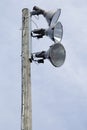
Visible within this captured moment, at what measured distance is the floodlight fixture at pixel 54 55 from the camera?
11.5 meters

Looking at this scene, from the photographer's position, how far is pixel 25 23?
1198cm

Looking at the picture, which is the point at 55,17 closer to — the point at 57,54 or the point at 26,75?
the point at 57,54

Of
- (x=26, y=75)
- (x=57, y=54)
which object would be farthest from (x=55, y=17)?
(x=26, y=75)

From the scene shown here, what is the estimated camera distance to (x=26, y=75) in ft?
38.4

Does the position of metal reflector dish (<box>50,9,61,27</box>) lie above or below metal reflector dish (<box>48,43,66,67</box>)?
above

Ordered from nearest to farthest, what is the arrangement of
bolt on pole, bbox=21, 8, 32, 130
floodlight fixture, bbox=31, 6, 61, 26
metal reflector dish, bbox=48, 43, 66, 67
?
bolt on pole, bbox=21, 8, 32, 130 < metal reflector dish, bbox=48, 43, 66, 67 < floodlight fixture, bbox=31, 6, 61, 26

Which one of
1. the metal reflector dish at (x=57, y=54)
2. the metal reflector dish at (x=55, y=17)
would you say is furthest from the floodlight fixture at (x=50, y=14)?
the metal reflector dish at (x=57, y=54)

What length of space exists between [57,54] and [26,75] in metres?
0.69

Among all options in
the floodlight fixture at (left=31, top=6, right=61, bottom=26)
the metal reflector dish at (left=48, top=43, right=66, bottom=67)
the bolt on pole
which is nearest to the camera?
the bolt on pole

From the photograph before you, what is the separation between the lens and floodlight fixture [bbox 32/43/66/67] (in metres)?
11.5

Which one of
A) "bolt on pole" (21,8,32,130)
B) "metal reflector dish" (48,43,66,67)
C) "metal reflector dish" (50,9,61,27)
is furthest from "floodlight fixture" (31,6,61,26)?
"metal reflector dish" (48,43,66,67)

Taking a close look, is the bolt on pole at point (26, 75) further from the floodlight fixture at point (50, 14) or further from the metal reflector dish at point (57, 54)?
the metal reflector dish at point (57, 54)

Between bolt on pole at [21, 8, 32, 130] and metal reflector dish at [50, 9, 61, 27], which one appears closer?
bolt on pole at [21, 8, 32, 130]

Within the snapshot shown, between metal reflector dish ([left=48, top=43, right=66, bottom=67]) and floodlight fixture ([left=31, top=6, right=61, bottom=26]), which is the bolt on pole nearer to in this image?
floodlight fixture ([left=31, top=6, right=61, bottom=26])
